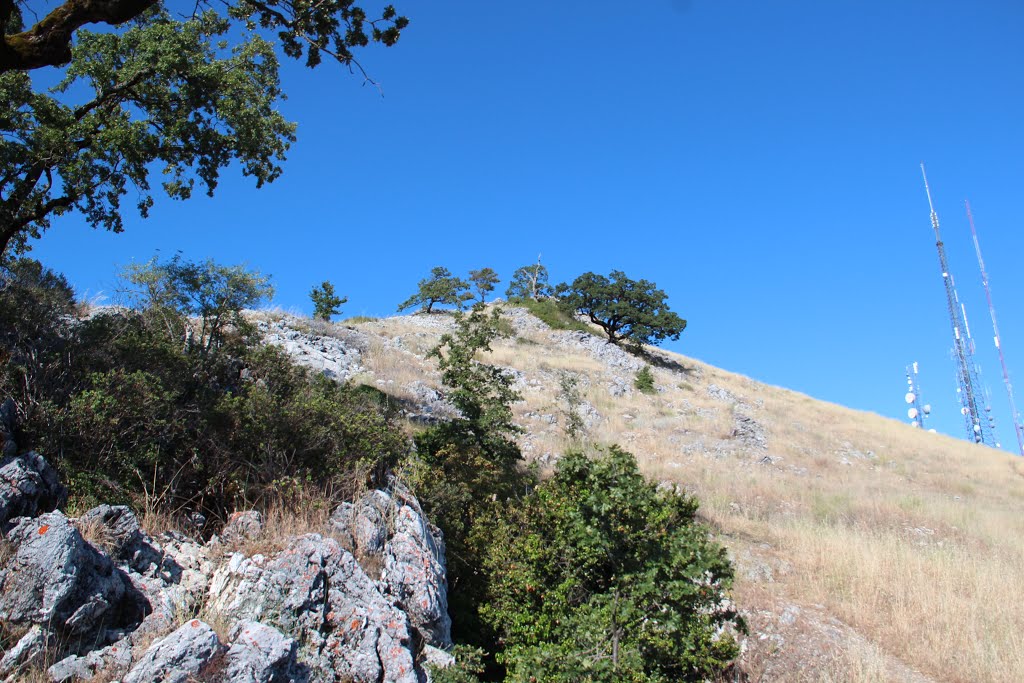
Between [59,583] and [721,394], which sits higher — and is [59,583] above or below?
below

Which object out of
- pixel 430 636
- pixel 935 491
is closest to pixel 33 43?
pixel 430 636

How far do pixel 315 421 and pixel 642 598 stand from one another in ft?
17.5

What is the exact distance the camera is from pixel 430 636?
6.90 meters

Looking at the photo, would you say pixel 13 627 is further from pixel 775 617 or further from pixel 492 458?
pixel 775 617

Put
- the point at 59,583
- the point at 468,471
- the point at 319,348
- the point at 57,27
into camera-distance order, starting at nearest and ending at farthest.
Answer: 1. the point at 59,583
2. the point at 57,27
3. the point at 468,471
4. the point at 319,348

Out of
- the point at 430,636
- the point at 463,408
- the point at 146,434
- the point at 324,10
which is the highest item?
the point at 324,10

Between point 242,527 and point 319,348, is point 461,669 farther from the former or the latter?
point 319,348

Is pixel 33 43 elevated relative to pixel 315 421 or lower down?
elevated

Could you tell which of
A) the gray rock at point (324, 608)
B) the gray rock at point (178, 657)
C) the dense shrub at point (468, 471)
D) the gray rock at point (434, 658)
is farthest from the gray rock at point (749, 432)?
the gray rock at point (178, 657)

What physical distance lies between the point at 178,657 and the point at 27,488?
2.75 m

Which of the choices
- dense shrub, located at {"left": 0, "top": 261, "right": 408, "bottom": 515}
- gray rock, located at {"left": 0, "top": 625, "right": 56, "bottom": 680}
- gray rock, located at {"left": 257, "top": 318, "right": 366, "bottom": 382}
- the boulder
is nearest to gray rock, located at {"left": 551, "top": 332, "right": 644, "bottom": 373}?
gray rock, located at {"left": 257, "top": 318, "right": 366, "bottom": 382}

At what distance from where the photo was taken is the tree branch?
6930 millimetres

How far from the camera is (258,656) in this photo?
16.7 ft

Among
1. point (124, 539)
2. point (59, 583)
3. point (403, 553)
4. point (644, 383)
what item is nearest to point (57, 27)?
point (124, 539)
